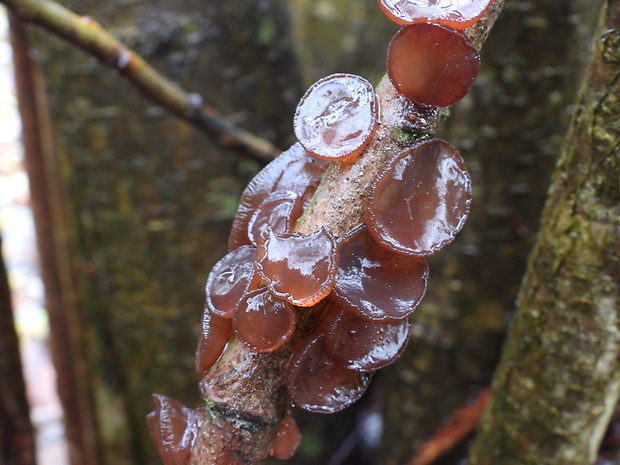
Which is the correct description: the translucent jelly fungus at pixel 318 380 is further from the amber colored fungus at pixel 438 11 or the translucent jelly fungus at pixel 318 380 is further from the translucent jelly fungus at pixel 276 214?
the amber colored fungus at pixel 438 11

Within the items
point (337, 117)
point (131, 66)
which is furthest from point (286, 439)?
point (131, 66)

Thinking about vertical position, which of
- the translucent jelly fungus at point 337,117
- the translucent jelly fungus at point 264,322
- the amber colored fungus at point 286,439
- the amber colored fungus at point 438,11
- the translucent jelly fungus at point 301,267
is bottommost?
the amber colored fungus at point 286,439

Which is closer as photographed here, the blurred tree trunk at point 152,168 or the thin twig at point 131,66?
the thin twig at point 131,66

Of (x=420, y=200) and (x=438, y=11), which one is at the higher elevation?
(x=438, y=11)

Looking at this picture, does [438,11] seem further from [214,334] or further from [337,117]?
[214,334]

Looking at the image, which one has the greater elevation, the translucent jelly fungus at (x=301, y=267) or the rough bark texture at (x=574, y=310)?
the translucent jelly fungus at (x=301, y=267)

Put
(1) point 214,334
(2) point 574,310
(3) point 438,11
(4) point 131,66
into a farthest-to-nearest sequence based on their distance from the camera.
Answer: (4) point 131,66
(2) point 574,310
(1) point 214,334
(3) point 438,11

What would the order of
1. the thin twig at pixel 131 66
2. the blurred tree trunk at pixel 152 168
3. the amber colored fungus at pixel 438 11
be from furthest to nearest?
the blurred tree trunk at pixel 152 168
the thin twig at pixel 131 66
the amber colored fungus at pixel 438 11

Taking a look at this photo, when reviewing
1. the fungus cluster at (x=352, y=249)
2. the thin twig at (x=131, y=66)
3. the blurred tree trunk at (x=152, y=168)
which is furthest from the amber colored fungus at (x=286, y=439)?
the blurred tree trunk at (x=152, y=168)
